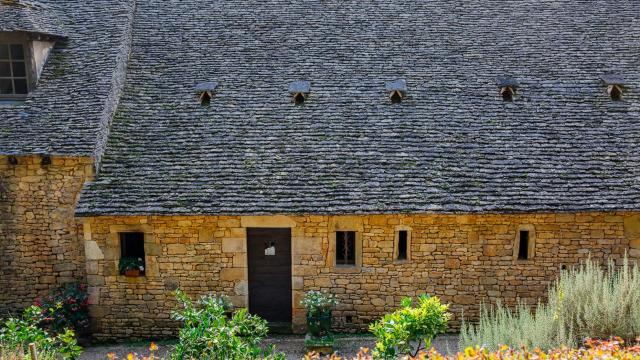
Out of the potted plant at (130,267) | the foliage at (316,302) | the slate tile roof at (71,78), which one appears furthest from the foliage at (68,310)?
the foliage at (316,302)

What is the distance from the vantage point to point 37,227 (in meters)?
10.3

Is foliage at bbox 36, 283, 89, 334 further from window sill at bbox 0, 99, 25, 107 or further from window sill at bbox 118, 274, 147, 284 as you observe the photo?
window sill at bbox 0, 99, 25, 107

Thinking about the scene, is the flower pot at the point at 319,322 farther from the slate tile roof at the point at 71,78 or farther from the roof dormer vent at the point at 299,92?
the slate tile roof at the point at 71,78

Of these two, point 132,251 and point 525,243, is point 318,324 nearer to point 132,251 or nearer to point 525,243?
point 132,251

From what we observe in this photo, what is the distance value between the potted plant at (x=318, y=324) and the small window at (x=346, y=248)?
0.83 meters

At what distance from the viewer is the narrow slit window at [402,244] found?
10047mm

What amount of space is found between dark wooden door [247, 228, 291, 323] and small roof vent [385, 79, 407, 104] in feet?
11.6

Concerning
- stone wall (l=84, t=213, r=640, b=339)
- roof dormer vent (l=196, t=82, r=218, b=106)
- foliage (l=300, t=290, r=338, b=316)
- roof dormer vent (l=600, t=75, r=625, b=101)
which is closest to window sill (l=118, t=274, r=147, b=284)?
stone wall (l=84, t=213, r=640, b=339)

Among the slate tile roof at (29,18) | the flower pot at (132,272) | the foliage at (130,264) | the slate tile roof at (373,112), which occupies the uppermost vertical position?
the slate tile roof at (29,18)

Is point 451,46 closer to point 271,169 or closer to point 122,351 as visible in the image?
point 271,169

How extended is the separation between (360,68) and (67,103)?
19.3 feet

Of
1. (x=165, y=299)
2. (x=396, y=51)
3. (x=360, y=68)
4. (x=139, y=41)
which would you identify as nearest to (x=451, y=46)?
(x=396, y=51)

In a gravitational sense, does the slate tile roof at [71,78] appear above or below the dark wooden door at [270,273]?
above

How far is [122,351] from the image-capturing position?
31.5ft
